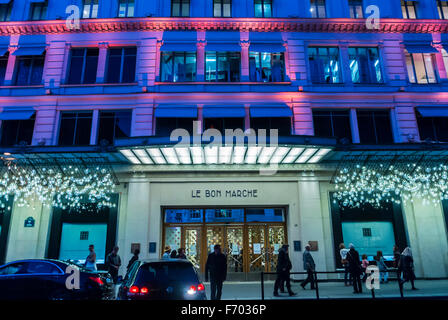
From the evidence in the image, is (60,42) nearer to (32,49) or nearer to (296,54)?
(32,49)

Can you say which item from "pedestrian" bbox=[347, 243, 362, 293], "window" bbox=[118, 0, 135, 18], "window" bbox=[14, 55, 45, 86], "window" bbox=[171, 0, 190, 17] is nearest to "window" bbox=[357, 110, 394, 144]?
"pedestrian" bbox=[347, 243, 362, 293]

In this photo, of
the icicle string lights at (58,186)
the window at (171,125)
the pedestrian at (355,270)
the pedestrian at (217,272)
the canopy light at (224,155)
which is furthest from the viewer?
the window at (171,125)

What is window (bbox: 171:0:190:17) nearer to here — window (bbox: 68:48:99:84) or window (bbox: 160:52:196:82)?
window (bbox: 160:52:196:82)

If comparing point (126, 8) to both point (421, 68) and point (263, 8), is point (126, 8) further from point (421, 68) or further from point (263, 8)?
point (421, 68)

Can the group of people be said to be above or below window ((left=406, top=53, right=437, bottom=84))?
below

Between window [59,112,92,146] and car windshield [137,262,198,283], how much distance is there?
477 inches

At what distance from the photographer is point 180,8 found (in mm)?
18953

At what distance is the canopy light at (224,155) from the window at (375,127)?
373cm

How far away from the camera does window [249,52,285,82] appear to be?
58.9 ft

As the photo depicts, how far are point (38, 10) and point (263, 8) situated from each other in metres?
14.1

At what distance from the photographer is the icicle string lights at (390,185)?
14969mm

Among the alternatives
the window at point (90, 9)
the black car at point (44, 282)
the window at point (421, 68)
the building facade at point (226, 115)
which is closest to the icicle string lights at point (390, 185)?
the building facade at point (226, 115)

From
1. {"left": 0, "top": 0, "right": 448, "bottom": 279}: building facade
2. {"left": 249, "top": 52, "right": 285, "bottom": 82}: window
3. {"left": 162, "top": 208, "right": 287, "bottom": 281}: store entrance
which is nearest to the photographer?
{"left": 0, "top": 0, "right": 448, "bottom": 279}: building facade

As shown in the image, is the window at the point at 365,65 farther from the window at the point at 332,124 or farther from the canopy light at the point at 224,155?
the canopy light at the point at 224,155
